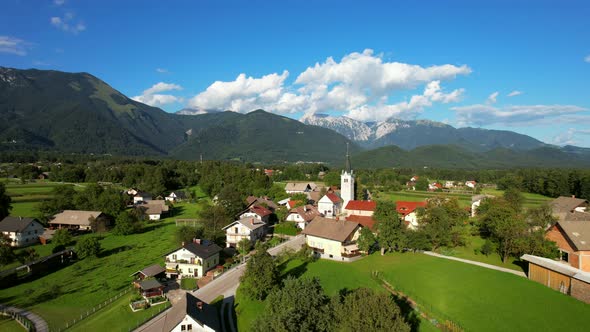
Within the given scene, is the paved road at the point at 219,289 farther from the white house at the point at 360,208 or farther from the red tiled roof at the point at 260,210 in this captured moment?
the white house at the point at 360,208

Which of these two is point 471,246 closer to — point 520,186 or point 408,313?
point 408,313

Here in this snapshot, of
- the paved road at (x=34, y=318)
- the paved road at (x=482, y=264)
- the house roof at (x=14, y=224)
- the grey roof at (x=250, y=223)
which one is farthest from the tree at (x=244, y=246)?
the house roof at (x=14, y=224)

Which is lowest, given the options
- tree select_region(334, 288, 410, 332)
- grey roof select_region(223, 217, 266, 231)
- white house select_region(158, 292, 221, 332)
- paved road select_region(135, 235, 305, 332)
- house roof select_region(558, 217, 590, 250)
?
paved road select_region(135, 235, 305, 332)

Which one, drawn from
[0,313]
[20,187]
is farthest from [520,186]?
[20,187]

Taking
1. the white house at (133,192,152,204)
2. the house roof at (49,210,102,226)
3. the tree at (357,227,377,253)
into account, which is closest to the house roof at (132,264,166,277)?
the tree at (357,227,377,253)

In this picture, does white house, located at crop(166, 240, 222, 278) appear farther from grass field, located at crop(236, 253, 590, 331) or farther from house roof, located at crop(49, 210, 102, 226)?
house roof, located at crop(49, 210, 102, 226)

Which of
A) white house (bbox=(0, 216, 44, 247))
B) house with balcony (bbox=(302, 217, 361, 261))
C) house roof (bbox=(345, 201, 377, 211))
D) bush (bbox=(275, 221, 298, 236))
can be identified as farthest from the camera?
house roof (bbox=(345, 201, 377, 211))
